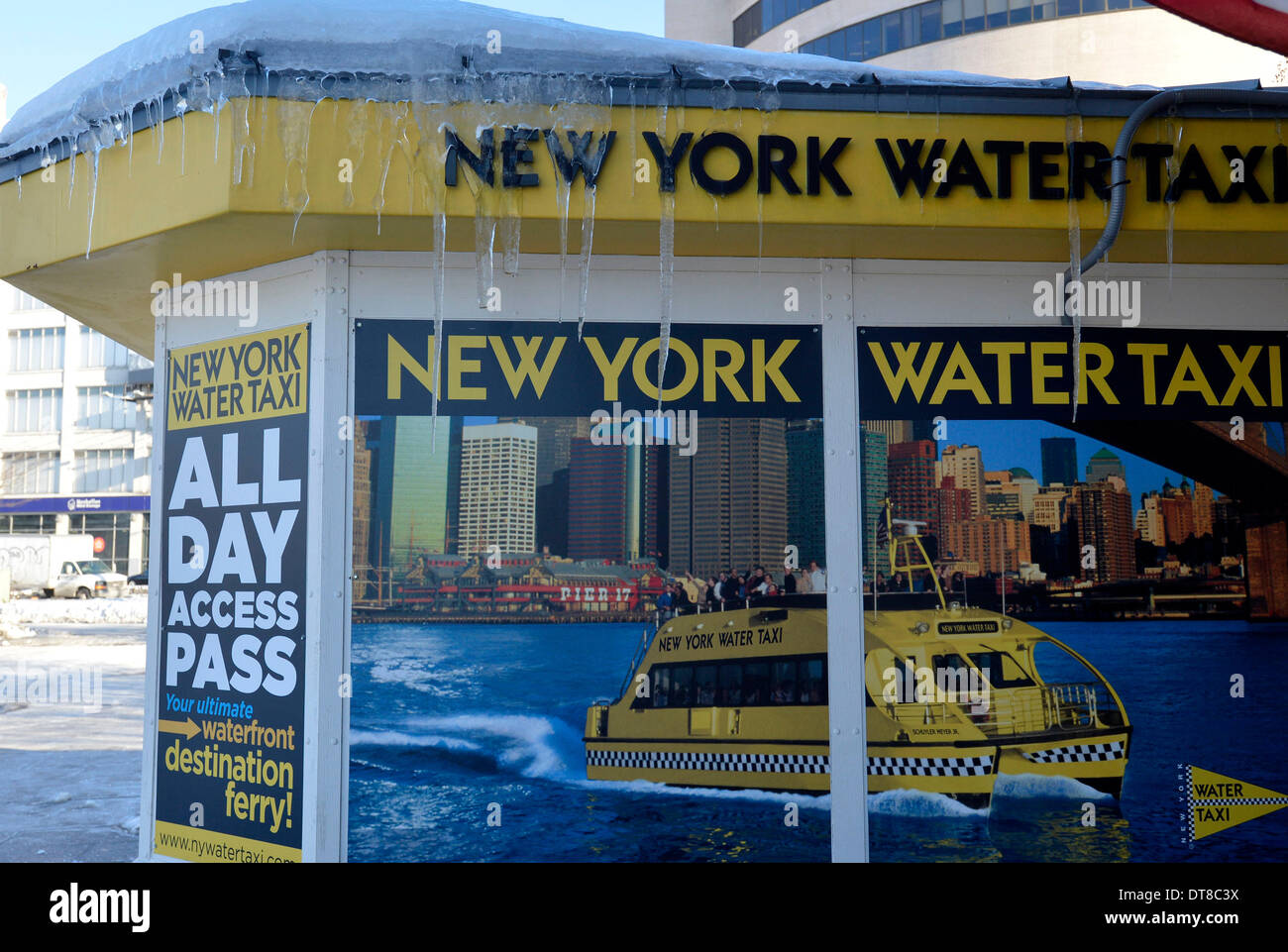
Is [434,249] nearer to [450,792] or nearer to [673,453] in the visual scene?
[673,453]

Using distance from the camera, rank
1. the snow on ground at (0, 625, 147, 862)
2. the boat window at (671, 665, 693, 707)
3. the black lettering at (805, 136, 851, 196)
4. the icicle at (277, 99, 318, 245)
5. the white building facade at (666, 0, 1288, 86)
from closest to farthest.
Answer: the icicle at (277, 99, 318, 245) → the black lettering at (805, 136, 851, 196) → the boat window at (671, 665, 693, 707) → the snow on ground at (0, 625, 147, 862) → the white building facade at (666, 0, 1288, 86)

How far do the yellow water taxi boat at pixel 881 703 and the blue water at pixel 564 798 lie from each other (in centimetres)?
8

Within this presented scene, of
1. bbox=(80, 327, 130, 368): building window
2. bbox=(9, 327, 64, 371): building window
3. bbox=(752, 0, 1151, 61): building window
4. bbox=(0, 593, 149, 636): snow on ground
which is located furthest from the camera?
bbox=(9, 327, 64, 371): building window

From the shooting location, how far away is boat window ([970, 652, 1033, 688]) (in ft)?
15.6

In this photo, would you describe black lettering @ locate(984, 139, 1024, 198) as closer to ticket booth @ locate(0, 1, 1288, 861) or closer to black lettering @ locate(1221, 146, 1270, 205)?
ticket booth @ locate(0, 1, 1288, 861)

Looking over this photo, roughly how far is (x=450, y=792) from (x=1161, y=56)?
28.7 meters

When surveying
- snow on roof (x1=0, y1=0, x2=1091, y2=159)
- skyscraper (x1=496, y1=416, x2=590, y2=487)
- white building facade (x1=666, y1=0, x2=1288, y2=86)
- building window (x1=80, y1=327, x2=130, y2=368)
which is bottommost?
skyscraper (x1=496, y1=416, x2=590, y2=487)

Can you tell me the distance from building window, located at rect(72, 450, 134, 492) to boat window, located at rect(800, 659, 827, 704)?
48779mm

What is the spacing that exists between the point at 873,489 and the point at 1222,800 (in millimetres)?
2104

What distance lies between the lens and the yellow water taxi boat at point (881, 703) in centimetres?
468

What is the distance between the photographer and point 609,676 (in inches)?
187

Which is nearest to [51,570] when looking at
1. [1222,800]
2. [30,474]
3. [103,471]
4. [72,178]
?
[103,471]

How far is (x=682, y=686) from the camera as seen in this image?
4.79 meters

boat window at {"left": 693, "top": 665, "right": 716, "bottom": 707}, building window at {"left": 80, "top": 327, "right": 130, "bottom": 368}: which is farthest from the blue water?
building window at {"left": 80, "top": 327, "right": 130, "bottom": 368}
